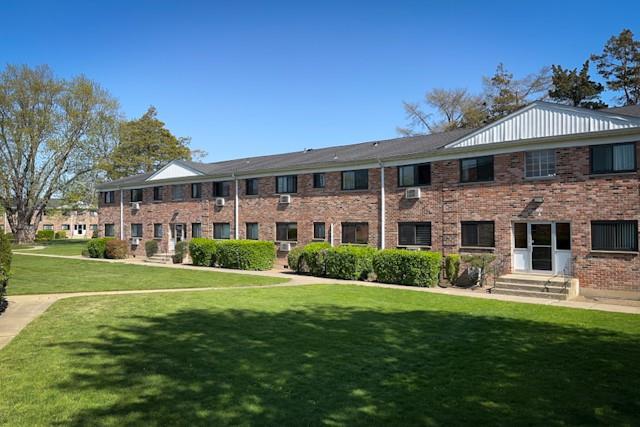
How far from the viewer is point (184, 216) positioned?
1220 inches

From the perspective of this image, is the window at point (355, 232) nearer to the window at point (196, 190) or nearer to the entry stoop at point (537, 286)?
the entry stoop at point (537, 286)

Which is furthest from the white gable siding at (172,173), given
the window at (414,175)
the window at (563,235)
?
the window at (563,235)

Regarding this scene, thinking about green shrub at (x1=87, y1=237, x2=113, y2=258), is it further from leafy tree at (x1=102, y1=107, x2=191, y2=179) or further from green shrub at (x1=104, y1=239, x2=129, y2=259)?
leafy tree at (x1=102, y1=107, x2=191, y2=179)

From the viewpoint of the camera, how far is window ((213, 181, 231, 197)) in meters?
28.6

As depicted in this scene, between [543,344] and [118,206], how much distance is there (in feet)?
110

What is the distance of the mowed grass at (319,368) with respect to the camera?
5.29 m

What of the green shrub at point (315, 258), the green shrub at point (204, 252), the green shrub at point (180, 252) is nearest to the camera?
the green shrub at point (315, 258)

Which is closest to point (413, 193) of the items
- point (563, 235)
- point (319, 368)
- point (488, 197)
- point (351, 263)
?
point (488, 197)

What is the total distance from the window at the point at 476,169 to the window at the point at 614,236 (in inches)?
160

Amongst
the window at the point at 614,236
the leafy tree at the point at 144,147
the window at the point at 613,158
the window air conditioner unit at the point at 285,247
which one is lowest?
the window air conditioner unit at the point at 285,247

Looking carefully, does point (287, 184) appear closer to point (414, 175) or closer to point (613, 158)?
point (414, 175)

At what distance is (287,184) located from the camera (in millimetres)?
25672

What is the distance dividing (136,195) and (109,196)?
394cm

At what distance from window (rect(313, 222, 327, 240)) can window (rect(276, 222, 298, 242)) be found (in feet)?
4.05
